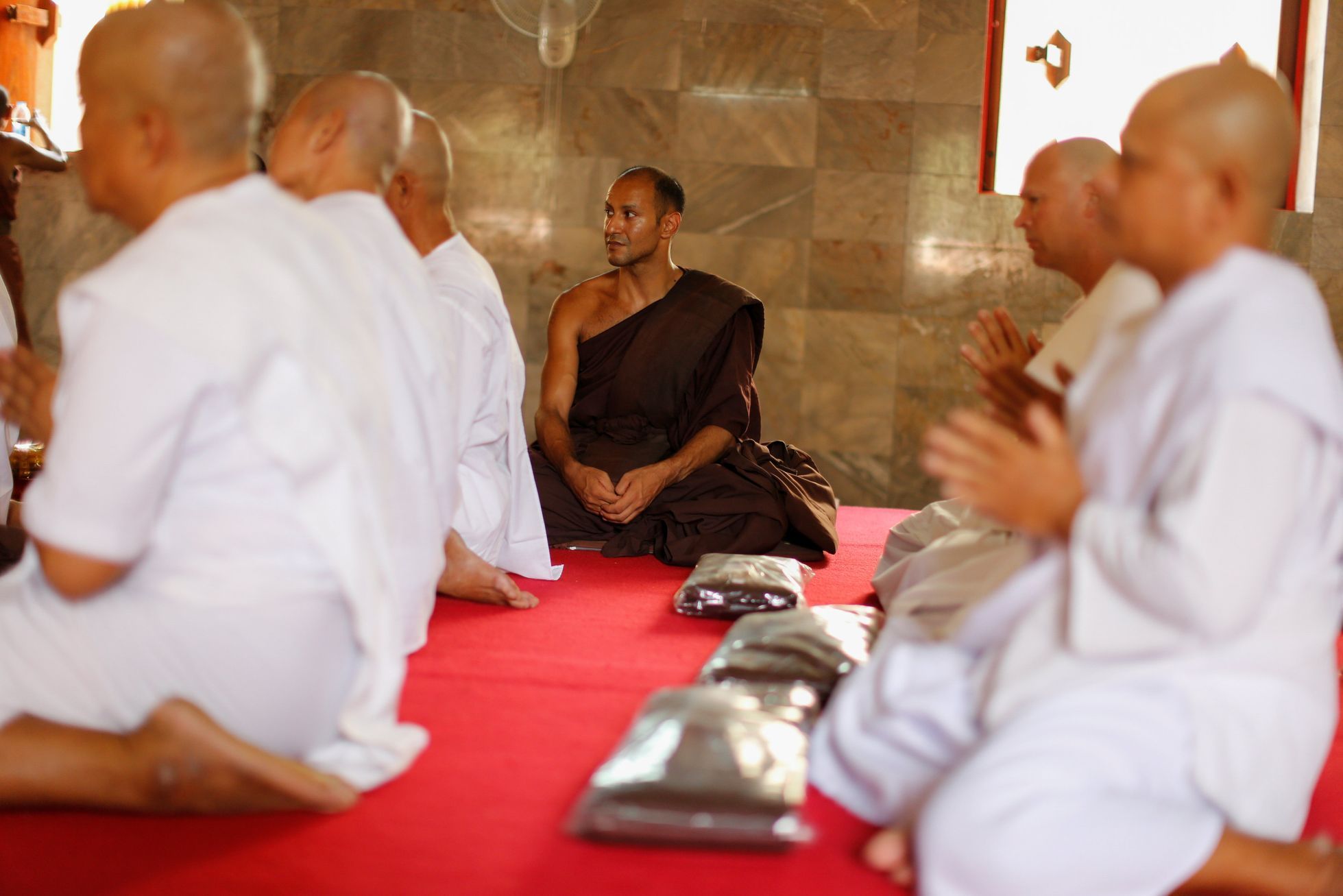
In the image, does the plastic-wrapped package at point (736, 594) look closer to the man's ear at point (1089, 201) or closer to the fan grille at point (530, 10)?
the man's ear at point (1089, 201)

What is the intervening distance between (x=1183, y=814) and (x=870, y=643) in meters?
1.02

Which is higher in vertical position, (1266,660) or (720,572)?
(1266,660)

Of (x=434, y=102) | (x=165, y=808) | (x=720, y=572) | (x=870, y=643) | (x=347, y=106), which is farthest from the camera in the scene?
(x=434, y=102)

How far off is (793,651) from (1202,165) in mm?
1200

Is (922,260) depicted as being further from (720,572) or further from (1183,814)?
(1183,814)

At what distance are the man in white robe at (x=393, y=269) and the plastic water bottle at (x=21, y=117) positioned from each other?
447 cm

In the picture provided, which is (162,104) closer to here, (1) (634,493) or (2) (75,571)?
(2) (75,571)

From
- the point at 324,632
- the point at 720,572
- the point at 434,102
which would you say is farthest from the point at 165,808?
the point at 434,102

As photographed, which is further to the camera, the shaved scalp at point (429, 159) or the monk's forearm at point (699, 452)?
the monk's forearm at point (699, 452)

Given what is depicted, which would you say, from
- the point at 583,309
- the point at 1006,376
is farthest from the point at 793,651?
the point at 583,309

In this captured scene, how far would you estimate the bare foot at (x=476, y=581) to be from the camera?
3.07 m

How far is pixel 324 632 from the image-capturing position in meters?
1.74

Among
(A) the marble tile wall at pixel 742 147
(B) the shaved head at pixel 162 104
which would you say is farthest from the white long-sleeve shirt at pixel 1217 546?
(A) the marble tile wall at pixel 742 147

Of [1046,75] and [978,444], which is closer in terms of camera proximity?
[978,444]
